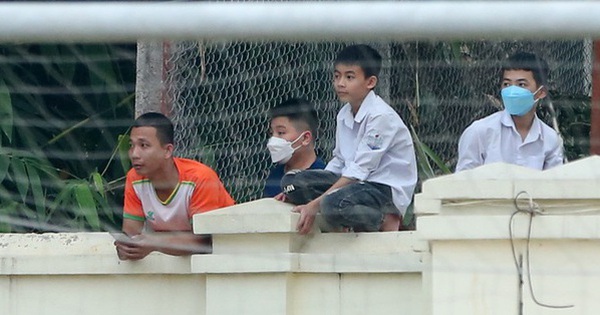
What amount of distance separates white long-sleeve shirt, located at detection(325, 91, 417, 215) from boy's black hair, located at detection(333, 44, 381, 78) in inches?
3.5

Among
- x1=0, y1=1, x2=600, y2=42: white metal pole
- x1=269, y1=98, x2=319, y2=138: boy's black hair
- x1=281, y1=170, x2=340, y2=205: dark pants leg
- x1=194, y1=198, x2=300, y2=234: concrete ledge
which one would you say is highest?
x1=269, y1=98, x2=319, y2=138: boy's black hair

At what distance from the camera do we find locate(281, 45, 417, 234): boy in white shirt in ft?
18.1

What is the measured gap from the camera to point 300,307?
18.1 feet

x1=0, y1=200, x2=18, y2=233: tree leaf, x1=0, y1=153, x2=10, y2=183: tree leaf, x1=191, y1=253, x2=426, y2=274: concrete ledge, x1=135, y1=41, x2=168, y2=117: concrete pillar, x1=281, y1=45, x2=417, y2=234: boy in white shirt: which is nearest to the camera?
x1=191, y1=253, x2=426, y2=274: concrete ledge

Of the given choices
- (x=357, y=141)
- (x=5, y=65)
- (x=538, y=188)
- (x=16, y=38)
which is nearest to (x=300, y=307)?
(x=357, y=141)

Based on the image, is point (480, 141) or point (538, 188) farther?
point (480, 141)

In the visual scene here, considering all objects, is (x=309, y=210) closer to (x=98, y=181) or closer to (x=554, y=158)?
(x=554, y=158)

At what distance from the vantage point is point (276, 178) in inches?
237

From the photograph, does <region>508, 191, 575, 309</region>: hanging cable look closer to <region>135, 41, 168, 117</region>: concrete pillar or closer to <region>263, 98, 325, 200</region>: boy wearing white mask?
<region>263, 98, 325, 200</region>: boy wearing white mask

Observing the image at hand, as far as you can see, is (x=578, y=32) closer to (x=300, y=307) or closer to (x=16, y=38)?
(x=16, y=38)

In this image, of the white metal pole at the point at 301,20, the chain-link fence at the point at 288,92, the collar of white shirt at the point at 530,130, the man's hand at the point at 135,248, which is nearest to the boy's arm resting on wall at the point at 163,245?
the man's hand at the point at 135,248

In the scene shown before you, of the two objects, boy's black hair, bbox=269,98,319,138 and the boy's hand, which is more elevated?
boy's black hair, bbox=269,98,319,138

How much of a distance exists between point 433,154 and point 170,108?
1.04m

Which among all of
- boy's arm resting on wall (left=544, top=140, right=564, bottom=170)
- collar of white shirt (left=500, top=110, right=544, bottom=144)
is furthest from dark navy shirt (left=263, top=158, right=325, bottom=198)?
boy's arm resting on wall (left=544, top=140, right=564, bottom=170)
